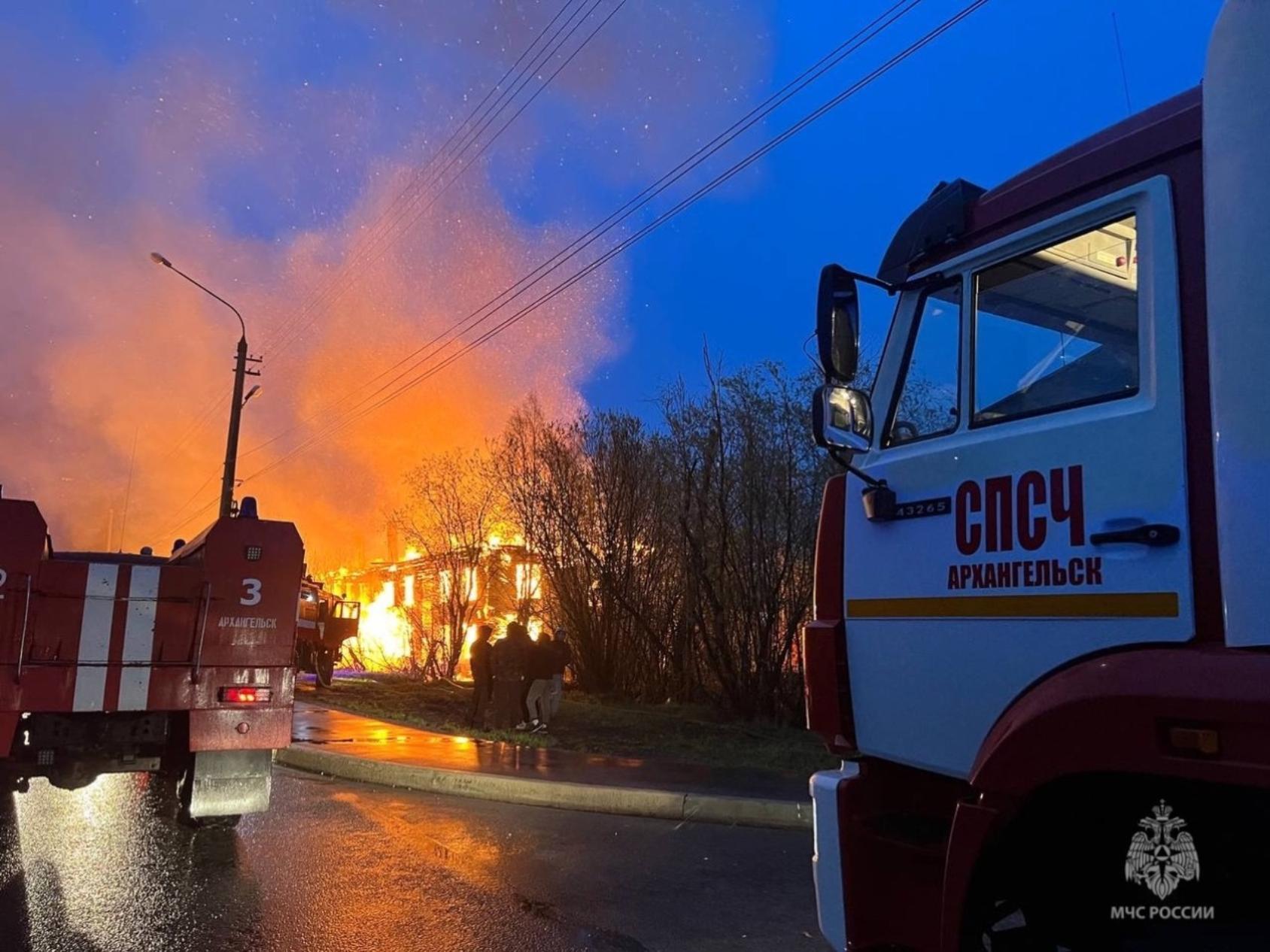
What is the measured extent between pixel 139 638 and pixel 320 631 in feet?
58.9

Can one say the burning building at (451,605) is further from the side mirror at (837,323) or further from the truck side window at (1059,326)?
the truck side window at (1059,326)

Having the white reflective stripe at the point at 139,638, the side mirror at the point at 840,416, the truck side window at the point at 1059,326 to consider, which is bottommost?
the white reflective stripe at the point at 139,638

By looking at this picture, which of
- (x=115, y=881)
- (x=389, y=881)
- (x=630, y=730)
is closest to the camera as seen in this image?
(x=115, y=881)

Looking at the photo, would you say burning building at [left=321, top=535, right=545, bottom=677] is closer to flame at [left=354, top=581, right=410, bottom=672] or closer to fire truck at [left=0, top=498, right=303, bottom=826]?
flame at [left=354, top=581, right=410, bottom=672]

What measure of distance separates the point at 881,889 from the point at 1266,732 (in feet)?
4.62

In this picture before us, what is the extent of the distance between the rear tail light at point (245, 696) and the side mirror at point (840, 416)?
4810 millimetres

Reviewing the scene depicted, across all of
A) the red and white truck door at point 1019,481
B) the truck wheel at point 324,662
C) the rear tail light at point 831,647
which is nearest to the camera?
the red and white truck door at point 1019,481

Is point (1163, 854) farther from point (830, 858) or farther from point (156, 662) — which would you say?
point (156, 662)

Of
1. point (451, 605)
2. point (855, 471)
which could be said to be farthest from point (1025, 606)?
point (451, 605)

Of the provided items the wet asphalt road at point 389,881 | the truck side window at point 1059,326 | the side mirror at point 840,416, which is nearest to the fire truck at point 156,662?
the wet asphalt road at point 389,881

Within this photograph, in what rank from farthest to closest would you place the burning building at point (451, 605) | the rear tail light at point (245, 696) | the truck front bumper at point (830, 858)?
the burning building at point (451, 605) < the rear tail light at point (245, 696) < the truck front bumper at point (830, 858)

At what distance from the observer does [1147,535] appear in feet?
7.77

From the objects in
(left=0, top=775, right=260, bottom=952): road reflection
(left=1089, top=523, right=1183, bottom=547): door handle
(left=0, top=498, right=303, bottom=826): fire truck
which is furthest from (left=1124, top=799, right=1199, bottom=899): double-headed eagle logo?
(left=0, top=498, right=303, bottom=826): fire truck

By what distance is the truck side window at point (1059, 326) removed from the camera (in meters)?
2.68
